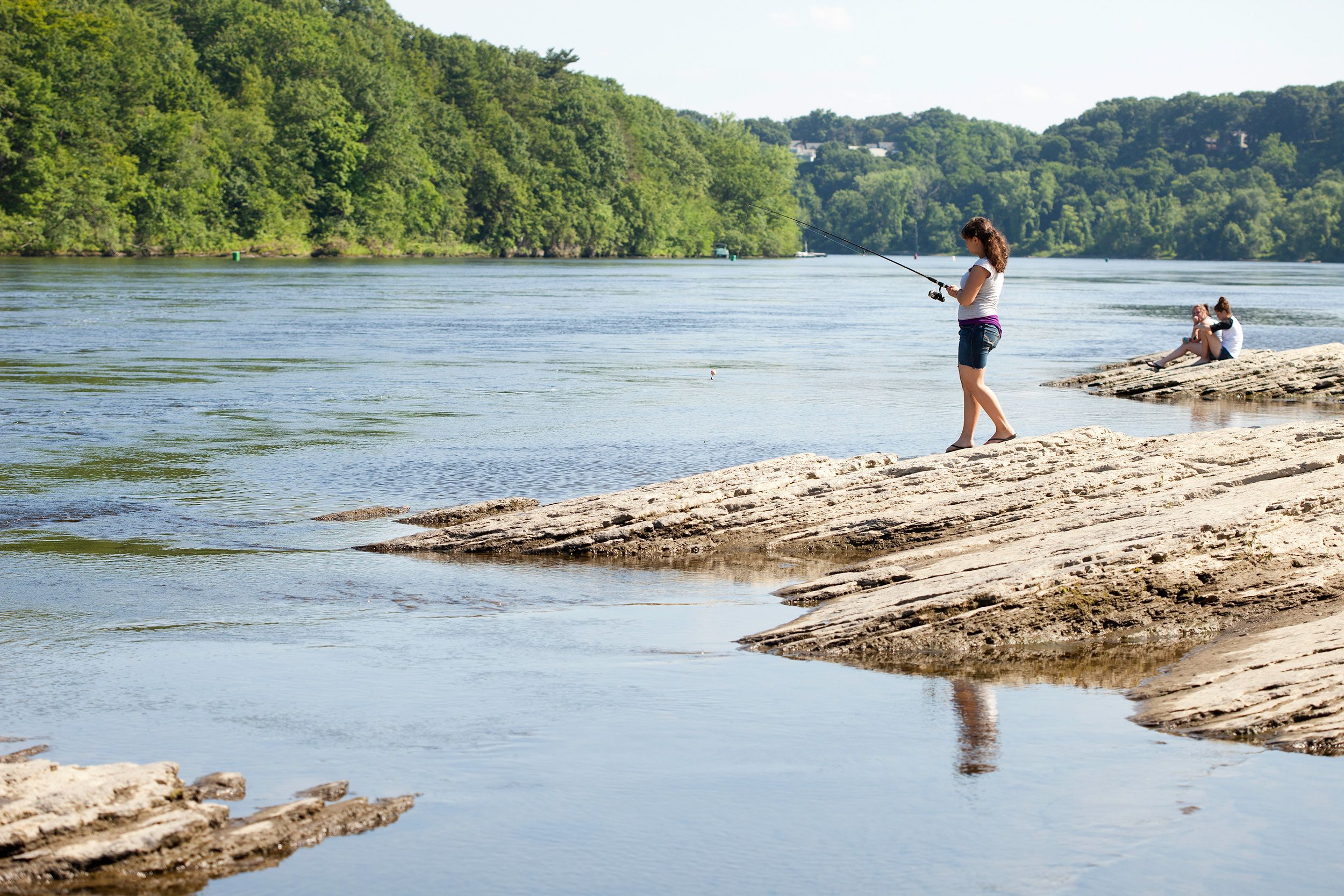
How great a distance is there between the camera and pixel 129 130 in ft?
298

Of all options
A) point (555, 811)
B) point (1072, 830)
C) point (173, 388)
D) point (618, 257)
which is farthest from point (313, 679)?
point (618, 257)

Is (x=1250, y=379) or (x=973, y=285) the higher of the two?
(x=973, y=285)

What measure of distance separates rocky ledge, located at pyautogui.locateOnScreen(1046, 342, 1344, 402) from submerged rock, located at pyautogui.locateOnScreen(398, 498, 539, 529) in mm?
14691

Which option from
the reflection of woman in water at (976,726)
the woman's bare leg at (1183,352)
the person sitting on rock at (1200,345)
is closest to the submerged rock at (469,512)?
the reflection of woman in water at (976,726)

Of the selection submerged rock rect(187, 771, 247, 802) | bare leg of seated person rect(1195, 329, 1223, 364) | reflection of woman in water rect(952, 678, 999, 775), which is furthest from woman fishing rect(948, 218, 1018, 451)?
bare leg of seated person rect(1195, 329, 1223, 364)

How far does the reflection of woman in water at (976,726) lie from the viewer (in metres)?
6.44

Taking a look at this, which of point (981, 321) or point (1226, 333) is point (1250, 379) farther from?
point (981, 321)

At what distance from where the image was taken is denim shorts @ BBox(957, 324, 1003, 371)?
40.1ft

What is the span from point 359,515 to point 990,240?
5.68 metres

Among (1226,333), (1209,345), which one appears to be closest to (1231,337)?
(1226,333)

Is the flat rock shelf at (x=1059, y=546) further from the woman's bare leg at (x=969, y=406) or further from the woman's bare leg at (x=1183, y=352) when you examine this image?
the woman's bare leg at (x=1183, y=352)

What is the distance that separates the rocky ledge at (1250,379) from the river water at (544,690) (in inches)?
85.4

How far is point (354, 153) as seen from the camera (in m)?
106

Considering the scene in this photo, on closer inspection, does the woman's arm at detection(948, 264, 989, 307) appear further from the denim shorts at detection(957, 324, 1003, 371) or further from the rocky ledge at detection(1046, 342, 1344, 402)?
the rocky ledge at detection(1046, 342, 1344, 402)
